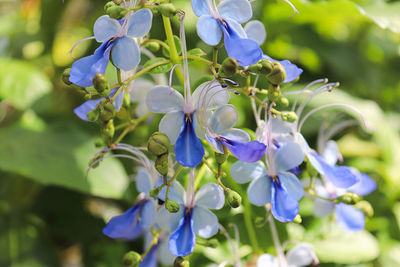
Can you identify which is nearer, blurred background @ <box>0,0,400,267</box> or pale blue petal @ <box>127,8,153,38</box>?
pale blue petal @ <box>127,8,153,38</box>

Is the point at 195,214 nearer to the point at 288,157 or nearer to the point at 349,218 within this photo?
the point at 288,157

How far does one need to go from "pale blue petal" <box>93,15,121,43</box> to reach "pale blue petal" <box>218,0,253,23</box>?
0.13m

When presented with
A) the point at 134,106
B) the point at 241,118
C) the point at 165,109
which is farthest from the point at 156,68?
the point at 241,118

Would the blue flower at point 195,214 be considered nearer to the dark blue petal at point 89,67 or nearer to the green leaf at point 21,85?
the dark blue petal at point 89,67

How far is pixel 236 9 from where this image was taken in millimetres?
585

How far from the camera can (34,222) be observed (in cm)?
118

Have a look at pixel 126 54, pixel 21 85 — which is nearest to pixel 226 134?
pixel 126 54

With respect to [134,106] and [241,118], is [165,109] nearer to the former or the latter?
[134,106]

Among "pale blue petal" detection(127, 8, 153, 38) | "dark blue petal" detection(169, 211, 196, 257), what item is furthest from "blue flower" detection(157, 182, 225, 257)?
"pale blue petal" detection(127, 8, 153, 38)

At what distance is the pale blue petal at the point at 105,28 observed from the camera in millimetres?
548

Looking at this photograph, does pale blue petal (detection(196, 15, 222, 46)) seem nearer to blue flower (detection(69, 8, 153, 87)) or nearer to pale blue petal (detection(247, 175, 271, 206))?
blue flower (detection(69, 8, 153, 87))

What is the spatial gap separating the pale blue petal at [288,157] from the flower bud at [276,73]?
0.41ft

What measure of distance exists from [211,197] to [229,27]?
0.73 ft

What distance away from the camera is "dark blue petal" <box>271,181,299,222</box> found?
57 centimetres
